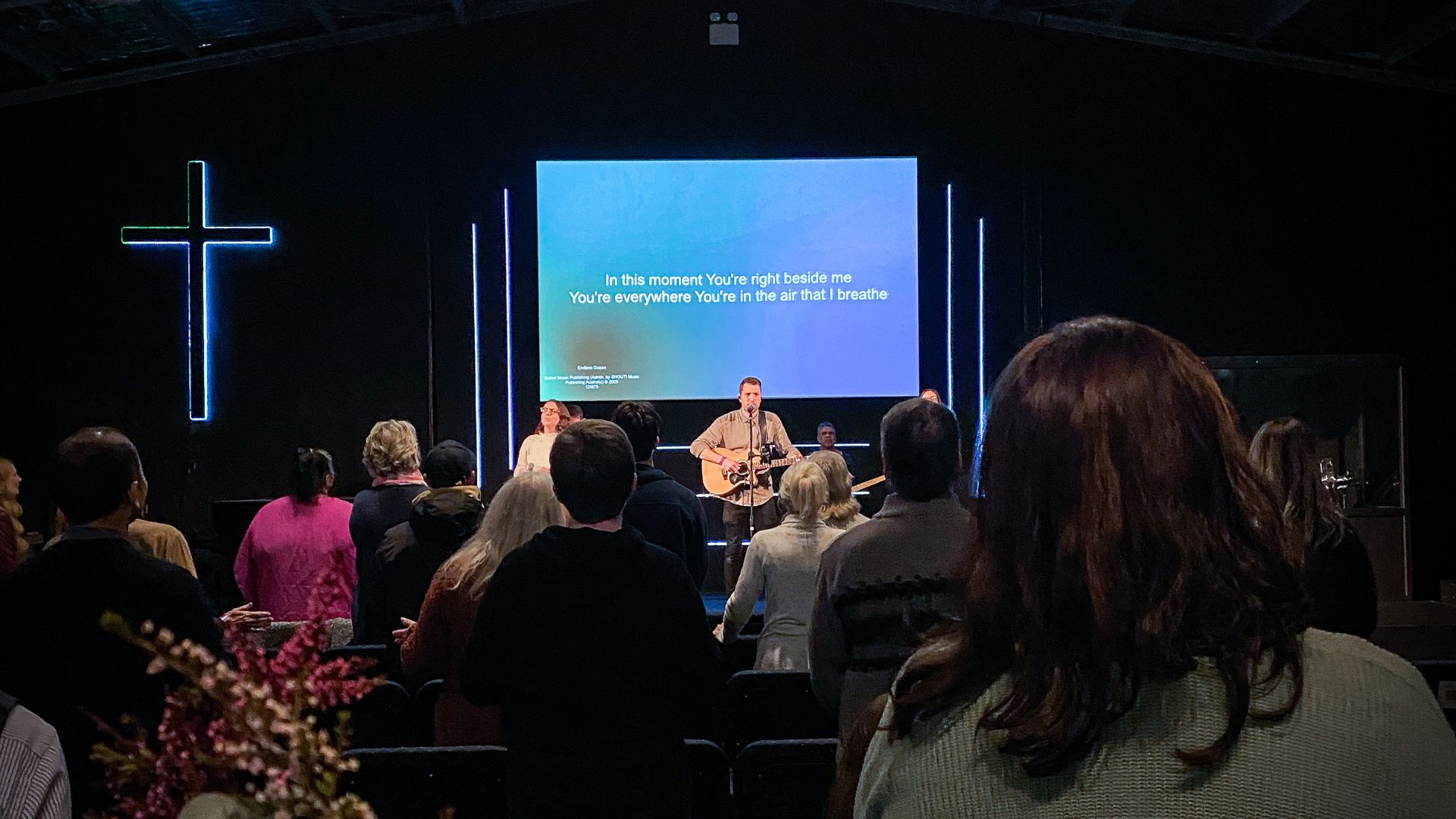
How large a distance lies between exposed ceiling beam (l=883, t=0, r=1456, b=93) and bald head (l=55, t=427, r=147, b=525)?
811cm

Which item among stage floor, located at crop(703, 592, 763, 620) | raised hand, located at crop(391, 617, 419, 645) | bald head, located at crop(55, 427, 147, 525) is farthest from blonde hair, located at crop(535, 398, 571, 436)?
bald head, located at crop(55, 427, 147, 525)

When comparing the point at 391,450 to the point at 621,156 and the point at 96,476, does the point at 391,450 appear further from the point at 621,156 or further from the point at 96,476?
the point at 621,156

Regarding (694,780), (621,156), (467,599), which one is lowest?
(694,780)

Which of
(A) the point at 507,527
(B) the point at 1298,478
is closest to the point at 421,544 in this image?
(A) the point at 507,527

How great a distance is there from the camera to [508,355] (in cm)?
930

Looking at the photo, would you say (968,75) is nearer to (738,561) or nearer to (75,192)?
(738,561)

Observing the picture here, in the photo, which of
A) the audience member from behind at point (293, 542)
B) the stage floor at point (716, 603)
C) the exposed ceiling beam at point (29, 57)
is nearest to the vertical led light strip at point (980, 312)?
the stage floor at point (716, 603)

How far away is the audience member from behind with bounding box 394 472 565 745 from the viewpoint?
2.64 metres

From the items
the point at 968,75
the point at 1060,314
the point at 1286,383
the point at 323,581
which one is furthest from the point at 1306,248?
the point at 323,581

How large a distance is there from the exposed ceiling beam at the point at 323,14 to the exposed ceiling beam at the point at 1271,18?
6586 millimetres

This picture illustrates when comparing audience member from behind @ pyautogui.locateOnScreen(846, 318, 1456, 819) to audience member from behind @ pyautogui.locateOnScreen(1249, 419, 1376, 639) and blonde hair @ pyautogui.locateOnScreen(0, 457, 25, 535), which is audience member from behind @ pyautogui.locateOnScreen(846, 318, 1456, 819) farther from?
blonde hair @ pyautogui.locateOnScreen(0, 457, 25, 535)

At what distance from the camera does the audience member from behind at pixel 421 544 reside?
3.45m

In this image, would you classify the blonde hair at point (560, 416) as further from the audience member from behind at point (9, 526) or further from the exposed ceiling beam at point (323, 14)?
the audience member from behind at point (9, 526)

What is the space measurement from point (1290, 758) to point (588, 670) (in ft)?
4.90
